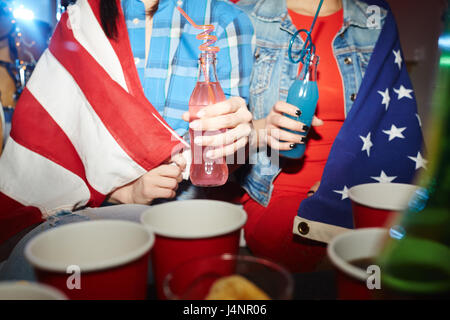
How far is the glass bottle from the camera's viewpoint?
0.37 m

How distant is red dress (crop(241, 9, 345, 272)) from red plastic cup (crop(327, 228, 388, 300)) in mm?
804

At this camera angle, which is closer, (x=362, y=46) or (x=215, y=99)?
(x=215, y=99)

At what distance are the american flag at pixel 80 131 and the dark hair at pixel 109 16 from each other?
0.03 metres

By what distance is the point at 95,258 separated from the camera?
0.47m

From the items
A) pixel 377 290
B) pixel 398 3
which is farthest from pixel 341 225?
pixel 398 3

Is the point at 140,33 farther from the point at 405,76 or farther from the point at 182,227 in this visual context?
the point at 405,76

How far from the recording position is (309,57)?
0.95 m

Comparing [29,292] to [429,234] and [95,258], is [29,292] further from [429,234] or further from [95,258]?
[429,234]

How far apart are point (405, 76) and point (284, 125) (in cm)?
63

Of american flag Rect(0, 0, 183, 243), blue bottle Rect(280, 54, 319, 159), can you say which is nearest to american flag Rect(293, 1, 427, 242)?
blue bottle Rect(280, 54, 319, 159)

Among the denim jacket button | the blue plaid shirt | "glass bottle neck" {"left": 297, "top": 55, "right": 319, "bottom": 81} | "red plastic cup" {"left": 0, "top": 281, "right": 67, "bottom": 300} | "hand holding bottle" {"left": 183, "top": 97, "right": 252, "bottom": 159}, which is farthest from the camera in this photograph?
the blue plaid shirt

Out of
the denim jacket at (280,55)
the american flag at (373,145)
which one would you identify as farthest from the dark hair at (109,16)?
the american flag at (373,145)

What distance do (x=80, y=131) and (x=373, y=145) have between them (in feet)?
3.17

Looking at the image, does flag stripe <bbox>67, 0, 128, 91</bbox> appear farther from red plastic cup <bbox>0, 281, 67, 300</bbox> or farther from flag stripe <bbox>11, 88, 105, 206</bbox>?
red plastic cup <bbox>0, 281, 67, 300</bbox>
